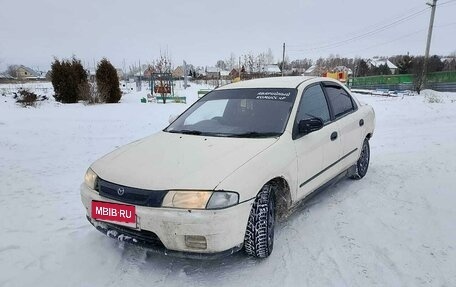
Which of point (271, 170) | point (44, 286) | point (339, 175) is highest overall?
point (271, 170)

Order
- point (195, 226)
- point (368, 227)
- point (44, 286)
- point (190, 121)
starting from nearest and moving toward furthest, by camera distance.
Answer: point (195, 226) → point (44, 286) → point (368, 227) → point (190, 121)

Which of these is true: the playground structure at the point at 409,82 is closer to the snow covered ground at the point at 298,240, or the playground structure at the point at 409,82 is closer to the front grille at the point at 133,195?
the snow covered ground at the point at 298,240

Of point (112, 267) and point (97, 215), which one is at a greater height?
point (97, 215)

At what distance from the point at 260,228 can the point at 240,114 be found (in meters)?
1.40

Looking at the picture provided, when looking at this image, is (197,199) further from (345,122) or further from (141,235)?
(345,122)

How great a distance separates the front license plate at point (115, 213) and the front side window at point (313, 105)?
1.84 meters

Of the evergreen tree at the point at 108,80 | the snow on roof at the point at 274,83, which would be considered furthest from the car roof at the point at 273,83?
the evergreen tree at the point at 108,80

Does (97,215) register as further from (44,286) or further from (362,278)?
(362,278)

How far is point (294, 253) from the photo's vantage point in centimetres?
308

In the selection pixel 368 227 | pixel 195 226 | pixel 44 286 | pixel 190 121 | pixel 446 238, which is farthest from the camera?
pixel 190 121

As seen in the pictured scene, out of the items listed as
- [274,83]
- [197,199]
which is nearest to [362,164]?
[274,83]

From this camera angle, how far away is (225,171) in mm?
2613

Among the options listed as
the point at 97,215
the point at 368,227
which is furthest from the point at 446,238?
the point at 97,215

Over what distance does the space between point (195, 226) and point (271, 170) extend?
81 centimetres
